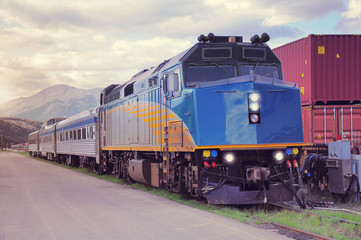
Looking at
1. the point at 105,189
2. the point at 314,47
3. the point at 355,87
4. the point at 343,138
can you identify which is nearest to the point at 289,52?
the point at 314,47

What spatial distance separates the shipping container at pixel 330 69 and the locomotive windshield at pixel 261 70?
3.21 meters

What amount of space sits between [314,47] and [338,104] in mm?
1994

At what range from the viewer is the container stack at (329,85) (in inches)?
536

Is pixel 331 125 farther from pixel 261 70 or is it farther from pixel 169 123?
pixel 169 123

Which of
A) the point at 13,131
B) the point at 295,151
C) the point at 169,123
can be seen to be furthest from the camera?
the point at 13,131

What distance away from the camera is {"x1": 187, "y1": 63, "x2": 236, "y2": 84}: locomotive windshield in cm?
1079

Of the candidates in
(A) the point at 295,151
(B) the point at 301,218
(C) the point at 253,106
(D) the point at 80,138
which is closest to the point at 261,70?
(C) the point at 253,106

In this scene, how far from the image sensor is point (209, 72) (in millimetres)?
10875

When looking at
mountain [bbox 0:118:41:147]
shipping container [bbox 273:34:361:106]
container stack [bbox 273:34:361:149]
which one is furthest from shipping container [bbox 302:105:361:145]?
mountain [bbox 0:118:41:147]

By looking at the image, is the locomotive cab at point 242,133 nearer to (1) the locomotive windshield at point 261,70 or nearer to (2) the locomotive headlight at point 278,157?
(2) the locomotive headlight at point 278,157

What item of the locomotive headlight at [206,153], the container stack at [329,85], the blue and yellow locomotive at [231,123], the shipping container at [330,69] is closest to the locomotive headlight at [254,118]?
the blue and yellow locomotive at [231,123]

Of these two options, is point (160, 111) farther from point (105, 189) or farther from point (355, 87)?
point (355, 87)

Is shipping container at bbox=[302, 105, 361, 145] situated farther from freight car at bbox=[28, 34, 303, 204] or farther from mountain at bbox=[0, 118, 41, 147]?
mountain at bbox=[0, 118, 41, 147]

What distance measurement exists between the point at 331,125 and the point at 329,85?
1506 mm
